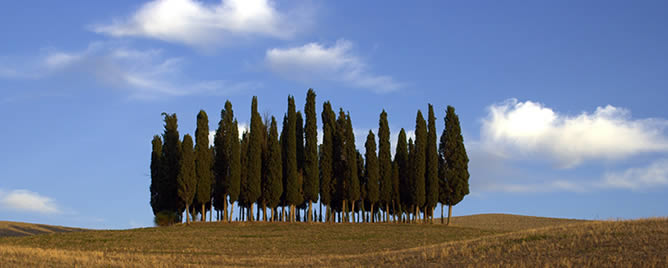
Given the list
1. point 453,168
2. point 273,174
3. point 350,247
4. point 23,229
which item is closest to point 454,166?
point 453,168

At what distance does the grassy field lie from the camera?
20.7 metres

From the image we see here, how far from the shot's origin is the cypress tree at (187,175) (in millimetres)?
49062

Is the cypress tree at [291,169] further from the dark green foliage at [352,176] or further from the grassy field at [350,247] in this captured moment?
the grassy field at [350,247]

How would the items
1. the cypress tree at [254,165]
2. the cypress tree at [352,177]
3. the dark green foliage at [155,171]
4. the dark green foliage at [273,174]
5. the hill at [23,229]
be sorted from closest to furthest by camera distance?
the cypress tree at [254,165], the dark green foliage at [273,174], the hill at [23,229], the cypress tree at [352,177], the dark green foliage at [155,171]

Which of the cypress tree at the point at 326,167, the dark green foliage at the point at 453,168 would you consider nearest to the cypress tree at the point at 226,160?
the cypress tree at the point at 326,167

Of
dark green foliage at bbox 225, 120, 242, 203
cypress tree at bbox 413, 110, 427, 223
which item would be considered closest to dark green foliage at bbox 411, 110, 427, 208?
cypress tree at bbox 413, 110, 427, 223

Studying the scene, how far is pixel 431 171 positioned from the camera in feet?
177

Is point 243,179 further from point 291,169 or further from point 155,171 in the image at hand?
point 155,171

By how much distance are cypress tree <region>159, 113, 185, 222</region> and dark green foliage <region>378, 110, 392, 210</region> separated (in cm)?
1764

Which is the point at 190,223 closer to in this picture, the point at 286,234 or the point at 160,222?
the point at 160,222

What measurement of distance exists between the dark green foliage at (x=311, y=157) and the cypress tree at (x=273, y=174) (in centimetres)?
221

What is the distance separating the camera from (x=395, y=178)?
2235 inches

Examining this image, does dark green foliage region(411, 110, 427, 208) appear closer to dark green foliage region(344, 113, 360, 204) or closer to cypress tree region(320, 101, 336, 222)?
dark green foliage region(344, 113, 360, 204)

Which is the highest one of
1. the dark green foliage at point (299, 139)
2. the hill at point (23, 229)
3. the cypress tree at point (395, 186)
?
the dark green foliage at point (299, 139)
